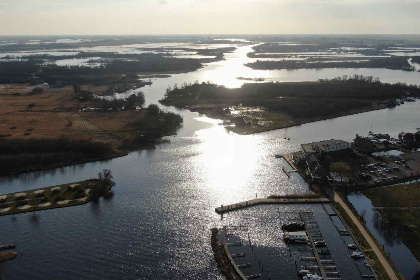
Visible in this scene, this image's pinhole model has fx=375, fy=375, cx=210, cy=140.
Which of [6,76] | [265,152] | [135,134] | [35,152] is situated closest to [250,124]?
[265,152]

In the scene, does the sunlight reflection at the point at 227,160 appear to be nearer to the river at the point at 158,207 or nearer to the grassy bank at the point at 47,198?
the river at the point at 158,207

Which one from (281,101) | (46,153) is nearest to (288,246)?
(46,153)

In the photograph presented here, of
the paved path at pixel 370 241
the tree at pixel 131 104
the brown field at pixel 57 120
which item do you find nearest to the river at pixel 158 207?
the paved path at pixel 370 241

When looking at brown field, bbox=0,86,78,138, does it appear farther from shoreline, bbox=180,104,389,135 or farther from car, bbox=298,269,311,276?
car, bbox=298,269,311,276

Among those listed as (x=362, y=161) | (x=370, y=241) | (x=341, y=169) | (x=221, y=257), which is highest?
(x=341, y=169)

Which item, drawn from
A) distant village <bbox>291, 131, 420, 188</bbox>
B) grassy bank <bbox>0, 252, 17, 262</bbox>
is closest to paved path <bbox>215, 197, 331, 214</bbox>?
distant village <bbox>291, 131, 420, 188</bbox>

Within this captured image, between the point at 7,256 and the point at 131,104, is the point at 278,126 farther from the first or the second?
the point at 7,256
